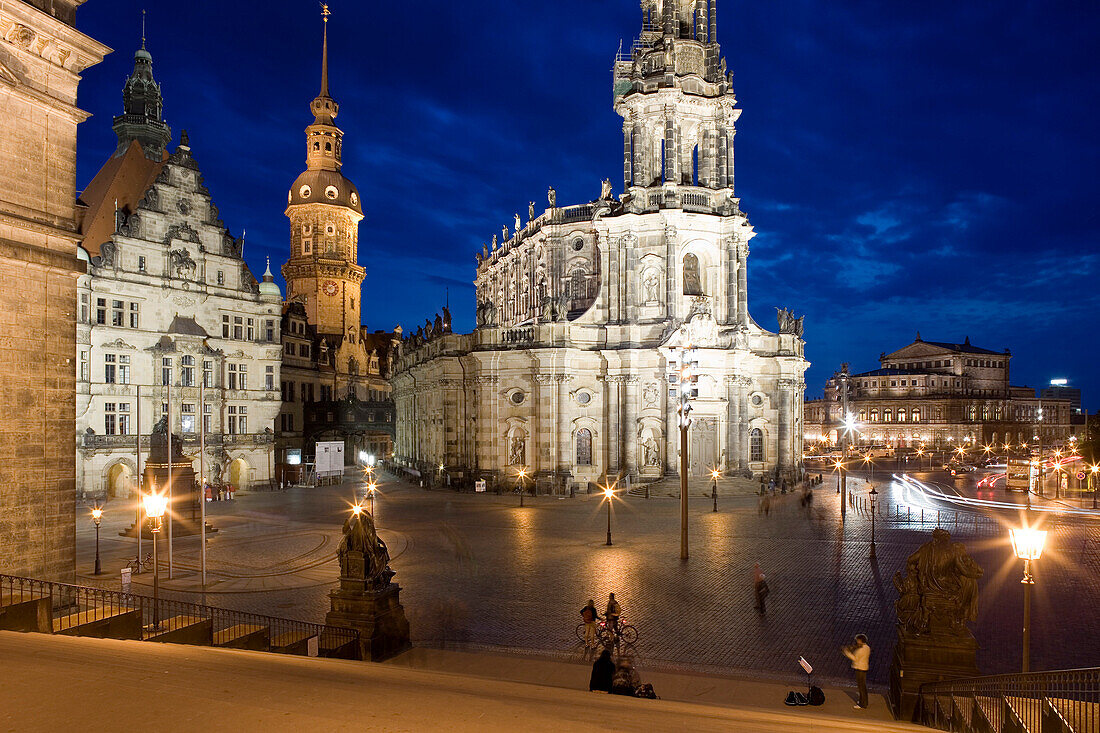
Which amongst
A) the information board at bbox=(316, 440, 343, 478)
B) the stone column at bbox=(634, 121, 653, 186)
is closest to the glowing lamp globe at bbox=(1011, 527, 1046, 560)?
the stone column at bbox=(634, 121, 653, 186)

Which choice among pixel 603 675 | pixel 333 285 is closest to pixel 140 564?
pixel 603 675

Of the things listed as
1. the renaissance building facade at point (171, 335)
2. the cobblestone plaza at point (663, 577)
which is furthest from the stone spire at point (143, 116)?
the cobblestone plaza at point (663, 577)

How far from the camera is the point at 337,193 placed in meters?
82.8

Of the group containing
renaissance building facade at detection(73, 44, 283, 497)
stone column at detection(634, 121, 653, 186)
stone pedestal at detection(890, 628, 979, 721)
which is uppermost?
stone column at detection(634, 121, 653, 186)

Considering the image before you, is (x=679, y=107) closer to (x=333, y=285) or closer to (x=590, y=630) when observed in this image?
(x=590, y=630)

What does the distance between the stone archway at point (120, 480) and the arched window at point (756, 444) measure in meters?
42.2

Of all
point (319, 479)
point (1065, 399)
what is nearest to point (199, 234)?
point (319, 479)

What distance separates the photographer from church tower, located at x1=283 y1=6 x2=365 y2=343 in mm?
81500

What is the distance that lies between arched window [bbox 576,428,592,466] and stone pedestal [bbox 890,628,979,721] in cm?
3839

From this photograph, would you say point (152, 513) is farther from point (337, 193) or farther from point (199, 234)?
point (337, 193)

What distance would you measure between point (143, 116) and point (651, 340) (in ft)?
168

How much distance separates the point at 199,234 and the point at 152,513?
36471 mm

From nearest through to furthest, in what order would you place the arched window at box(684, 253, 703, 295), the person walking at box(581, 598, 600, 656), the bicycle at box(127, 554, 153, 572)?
the person walking at box(581, 598, 600, 656) < the bicycle at box(127, 554, 153, 572) < the arched window at box(684, 253, 703, 295)

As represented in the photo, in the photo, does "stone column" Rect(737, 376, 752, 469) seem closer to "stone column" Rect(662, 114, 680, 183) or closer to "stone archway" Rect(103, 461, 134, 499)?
"stone column" Rect(662, 114, 680, 183)
